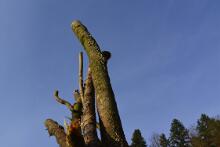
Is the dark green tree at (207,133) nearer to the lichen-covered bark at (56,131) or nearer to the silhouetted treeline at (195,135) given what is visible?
the silhouetted treeline at (195,135)

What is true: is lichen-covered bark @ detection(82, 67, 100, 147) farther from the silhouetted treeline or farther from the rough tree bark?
the silhouetted treeline

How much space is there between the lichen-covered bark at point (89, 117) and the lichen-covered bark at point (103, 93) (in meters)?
0.21

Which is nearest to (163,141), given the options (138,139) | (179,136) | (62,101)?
(179,136)

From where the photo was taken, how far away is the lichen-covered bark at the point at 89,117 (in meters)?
6.29

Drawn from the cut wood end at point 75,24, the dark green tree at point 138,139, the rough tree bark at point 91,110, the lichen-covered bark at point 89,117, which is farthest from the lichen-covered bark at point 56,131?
the dark green tree at point 138,139

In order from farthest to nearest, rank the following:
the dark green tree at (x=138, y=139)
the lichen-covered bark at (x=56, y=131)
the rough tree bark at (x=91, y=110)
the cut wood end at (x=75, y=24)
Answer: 1. the dark green tree at (x=138, y=139)
2. the cut wood end at (x=75, y=24)
3. the lichen-covered bark at (x=56, y=131)
4. the rough tree bark at (x=91, y=110)

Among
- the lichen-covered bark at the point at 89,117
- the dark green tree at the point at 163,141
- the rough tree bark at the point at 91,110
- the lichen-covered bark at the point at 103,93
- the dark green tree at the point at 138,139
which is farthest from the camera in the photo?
the dark green tree at the point at 163,141

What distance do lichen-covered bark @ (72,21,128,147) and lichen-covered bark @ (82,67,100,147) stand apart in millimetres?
208

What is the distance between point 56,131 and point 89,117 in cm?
91

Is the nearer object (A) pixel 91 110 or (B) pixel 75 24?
(A) pixel 91 110

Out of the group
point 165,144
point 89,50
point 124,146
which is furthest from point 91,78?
point 165,144

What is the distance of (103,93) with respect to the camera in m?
7.08

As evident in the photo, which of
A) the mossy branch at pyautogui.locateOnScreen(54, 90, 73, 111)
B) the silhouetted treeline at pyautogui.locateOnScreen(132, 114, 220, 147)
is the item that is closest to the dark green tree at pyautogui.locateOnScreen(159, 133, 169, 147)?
the silhouetted treeline at pyautogui.locateOnScreen(132, 114, 220, 147)

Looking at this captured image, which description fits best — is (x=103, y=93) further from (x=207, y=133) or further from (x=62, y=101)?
(x=207, y=133)
